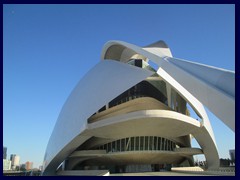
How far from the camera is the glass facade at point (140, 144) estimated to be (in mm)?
29359

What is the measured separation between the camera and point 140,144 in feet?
96.5

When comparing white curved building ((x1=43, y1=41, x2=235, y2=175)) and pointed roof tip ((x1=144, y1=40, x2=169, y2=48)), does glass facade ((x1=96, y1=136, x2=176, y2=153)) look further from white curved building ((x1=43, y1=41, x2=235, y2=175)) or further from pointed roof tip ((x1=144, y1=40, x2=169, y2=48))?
pointed roof tip ((x1=144, y1=40, x2=169, y2=48))

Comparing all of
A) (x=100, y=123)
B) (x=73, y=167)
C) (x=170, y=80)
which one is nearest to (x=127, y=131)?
(x=100, y=123)

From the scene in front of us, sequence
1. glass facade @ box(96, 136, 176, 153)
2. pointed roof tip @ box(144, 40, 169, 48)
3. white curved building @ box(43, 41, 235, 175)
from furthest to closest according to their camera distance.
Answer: pointed roof tip @ box(144, 40, 169, 48) → glass facade @ box(96, 136, 176, 153) → white curved building @ box(43, 41, 235, 175)

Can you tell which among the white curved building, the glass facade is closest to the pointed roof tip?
the white curved building

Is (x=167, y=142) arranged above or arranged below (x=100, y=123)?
below

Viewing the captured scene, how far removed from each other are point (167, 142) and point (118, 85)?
32.9 ft

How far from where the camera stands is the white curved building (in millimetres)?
25812

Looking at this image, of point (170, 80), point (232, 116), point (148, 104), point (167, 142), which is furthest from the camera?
point (167, 142)

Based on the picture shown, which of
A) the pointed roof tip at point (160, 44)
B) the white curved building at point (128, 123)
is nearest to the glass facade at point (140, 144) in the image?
the white curved building at point (128, 123)

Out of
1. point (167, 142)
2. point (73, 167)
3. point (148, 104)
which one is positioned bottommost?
point (73, 167)

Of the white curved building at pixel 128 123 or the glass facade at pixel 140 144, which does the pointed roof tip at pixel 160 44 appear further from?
the glass facade at pixel 140 144
